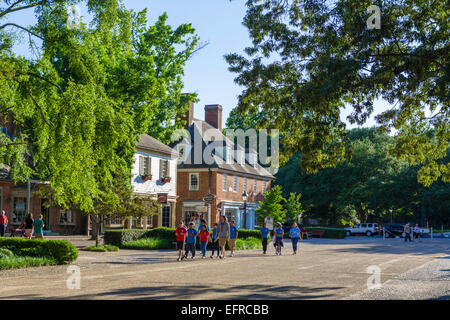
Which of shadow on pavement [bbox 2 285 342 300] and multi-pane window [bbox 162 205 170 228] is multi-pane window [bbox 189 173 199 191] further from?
shadow on pavement [bbox 2 285 342 300]

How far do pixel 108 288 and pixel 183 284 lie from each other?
2002 mm

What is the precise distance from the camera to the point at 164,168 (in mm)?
44250

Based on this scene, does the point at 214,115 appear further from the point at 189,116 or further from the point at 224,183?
the point at 224,183

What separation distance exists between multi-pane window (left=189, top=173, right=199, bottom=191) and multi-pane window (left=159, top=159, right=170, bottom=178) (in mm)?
4611

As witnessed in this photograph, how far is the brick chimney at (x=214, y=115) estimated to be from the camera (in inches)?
2225

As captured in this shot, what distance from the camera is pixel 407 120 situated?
18891 millimetres

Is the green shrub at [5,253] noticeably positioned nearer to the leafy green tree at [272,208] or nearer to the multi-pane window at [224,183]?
the leafy green tree at [272,208]

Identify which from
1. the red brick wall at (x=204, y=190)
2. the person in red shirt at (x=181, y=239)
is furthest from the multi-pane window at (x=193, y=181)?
the person in red shirt at (x=181, y=239)

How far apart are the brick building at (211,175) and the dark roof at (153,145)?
12.8 ft

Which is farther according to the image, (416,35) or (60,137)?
(60,137)

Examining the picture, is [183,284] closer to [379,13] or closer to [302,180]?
[379,13]

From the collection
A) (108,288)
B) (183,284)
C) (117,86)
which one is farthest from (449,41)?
(117,86)

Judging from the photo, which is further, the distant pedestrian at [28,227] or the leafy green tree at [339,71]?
the distant pedestrian at [28,227]

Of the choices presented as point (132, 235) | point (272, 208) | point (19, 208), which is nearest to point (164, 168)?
point (272, 208)
